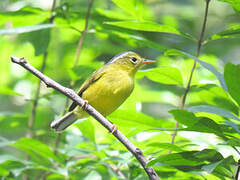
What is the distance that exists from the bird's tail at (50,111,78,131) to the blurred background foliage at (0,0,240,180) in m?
0.14

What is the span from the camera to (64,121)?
3.62 m

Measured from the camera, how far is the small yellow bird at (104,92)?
3.46 meters

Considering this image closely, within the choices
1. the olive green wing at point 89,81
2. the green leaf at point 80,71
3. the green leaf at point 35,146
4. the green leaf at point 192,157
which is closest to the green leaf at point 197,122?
the green leaf at point 192,157

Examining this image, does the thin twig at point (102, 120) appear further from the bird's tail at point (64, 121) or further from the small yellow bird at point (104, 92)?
the bird's tail at point (64, 121)

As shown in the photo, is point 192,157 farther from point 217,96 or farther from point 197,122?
point 217,96

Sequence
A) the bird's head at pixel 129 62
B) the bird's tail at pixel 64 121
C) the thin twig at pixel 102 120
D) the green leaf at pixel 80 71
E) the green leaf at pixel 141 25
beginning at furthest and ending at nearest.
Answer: the bird's head at pixel 129 62 < the bird's tail at pixel 64 121 < the green leaf at pixel 80 71 < the green leaf at pixel 141 25 < the thin twig at pixel 102 120

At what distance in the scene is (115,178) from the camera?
2.78 metres

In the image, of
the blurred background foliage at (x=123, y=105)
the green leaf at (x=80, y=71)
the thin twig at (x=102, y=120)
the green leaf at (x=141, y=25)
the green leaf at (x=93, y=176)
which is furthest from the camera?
the green leaf at (x=80, y=71)

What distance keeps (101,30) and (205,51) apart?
2631 millimetres

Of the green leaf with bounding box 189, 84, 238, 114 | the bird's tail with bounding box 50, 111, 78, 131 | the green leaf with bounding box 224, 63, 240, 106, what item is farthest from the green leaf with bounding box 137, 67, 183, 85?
the bird's tail with bounding box 50, 111, 78, 131

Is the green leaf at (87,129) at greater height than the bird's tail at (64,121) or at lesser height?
greater

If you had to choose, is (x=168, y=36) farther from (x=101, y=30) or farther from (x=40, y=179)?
(x=40, y=179)

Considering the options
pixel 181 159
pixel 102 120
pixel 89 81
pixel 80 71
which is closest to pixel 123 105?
pixel 89 81

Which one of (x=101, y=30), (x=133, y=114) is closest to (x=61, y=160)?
(x=133, y=114)
